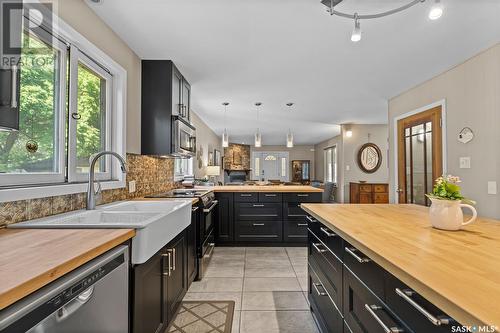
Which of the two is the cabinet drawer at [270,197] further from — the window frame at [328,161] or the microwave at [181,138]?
the window frame at [328,161]

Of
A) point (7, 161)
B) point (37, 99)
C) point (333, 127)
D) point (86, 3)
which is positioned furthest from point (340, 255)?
point (333, 127)

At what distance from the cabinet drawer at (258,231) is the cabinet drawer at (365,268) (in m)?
2.81

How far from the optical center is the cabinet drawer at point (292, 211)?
4129 mm

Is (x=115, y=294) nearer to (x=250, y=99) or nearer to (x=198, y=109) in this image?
(x=250, y=99)

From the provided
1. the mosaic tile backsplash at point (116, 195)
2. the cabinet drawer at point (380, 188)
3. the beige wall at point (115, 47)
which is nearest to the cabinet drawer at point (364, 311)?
the mosaic tile backsplash at point (116, 195)

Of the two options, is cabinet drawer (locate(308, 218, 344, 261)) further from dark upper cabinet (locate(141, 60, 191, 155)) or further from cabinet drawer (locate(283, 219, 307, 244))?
cabinet drawer (locate(283, 219, 307, 244))

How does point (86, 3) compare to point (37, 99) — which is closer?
point (37, 99)

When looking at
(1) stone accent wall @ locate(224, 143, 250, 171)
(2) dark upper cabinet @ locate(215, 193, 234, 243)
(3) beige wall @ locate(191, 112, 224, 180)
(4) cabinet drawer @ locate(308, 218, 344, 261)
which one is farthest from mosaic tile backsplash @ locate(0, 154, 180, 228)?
(1) stone accent wall @ locate(224, 143, 250, 171)

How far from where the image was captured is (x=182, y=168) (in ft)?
16.5

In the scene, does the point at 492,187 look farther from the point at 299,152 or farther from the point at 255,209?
the point at 299,152

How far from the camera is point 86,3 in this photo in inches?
77.6

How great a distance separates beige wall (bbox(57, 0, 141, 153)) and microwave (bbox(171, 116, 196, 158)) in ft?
1.22

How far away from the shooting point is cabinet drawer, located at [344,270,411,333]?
0.93m

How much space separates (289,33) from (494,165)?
8.02ft
